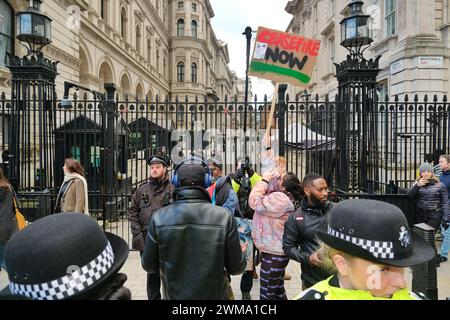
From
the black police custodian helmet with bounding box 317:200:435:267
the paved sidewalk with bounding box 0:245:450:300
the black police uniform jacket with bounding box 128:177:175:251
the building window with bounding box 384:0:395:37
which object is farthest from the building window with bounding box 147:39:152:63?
the black police custodian helmet with bounding box 317:200:435:267

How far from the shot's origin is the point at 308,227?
317cm

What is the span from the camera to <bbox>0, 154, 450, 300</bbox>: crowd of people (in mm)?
1329

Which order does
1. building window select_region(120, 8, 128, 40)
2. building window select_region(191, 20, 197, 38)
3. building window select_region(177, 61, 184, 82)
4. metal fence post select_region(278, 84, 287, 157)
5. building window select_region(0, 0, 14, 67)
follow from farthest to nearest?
1. building window select_region(191, 20, 197, 38)
2. building window select_region(177, 61, 184, 82)
3. building window select_region(120, 8, 128, 40)
4. building window select_region(0, 0, 14, 67)
5. metal fence post select_region(278, 84, 287, 157)

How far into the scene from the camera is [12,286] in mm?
1345

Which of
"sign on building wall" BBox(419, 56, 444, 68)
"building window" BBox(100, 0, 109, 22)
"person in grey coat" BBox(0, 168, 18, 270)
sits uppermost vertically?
"building window" BBox(100, 0, 109, 22)

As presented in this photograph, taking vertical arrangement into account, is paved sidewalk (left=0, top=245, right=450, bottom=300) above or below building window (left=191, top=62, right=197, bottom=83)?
below

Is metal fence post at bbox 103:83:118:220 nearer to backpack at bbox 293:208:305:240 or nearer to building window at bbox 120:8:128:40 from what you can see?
backpack at bbox 293:208:305:240

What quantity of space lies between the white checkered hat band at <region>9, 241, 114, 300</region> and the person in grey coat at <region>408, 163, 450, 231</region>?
19.5 ft

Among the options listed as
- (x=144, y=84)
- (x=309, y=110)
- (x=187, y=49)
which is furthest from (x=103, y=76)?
(x=187, y=49)

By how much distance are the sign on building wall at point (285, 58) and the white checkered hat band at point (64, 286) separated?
483 centimetres

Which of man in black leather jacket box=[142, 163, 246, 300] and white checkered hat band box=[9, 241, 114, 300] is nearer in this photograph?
white checkered hat band box=[9, 241, 114, 300]

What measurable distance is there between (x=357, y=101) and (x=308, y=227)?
4.32 m

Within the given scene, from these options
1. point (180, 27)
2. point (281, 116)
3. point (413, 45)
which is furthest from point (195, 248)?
point (180, 27)

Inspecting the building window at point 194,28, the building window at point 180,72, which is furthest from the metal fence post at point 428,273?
the building window at point 194,28
